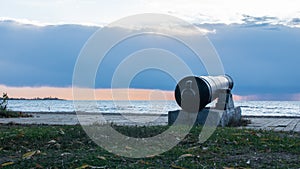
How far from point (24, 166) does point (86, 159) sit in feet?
2.88

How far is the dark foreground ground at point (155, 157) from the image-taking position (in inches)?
289

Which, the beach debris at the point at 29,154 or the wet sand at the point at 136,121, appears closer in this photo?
the beach debris at the point at 29,154

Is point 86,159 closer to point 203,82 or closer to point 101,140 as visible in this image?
point 101,140

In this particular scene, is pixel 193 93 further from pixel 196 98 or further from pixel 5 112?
pixel 5 112

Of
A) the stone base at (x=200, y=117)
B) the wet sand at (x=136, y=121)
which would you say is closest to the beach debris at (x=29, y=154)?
the wet sand at (x=136, y=121)

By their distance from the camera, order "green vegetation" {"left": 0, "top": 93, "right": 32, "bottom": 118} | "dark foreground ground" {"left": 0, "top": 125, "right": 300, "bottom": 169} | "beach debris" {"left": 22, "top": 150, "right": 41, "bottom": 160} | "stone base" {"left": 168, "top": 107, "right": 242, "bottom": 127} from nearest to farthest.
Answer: "dark foreground ground" {"left": 0, "top": 125, "right": 300, "bottom": 169} → "beach debris" {"left": 22, "top": 150, "right": 41, "bottom": 160} → "stone base" {"left": 168, "top": 107, "right": 242, "bottom": 127} → "green vegetation" {"left": 0, "top": 93, "right": 32, "bottom": 118}

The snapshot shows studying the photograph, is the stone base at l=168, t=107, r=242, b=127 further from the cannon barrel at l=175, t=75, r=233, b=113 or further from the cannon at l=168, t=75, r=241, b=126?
the cannon barrel at l=175, t=75, r=233, b=113

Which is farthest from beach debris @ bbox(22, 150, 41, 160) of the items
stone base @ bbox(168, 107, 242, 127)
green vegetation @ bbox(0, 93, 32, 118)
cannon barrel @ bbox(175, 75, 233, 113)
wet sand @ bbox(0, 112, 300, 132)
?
green vegetation @ bbox(0, 93, 32, 118)

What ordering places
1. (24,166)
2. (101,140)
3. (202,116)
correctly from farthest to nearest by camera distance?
(202,116) < (101,140) < (24,166)

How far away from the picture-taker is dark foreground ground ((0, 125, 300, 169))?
733 centimetres

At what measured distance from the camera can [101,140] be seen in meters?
9.52

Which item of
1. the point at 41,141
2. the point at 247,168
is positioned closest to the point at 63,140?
the point at 41,141

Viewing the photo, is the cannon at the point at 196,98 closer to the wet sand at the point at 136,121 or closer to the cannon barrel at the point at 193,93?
the cannon barrel at the point at 193,93

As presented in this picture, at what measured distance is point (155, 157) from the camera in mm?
7914
